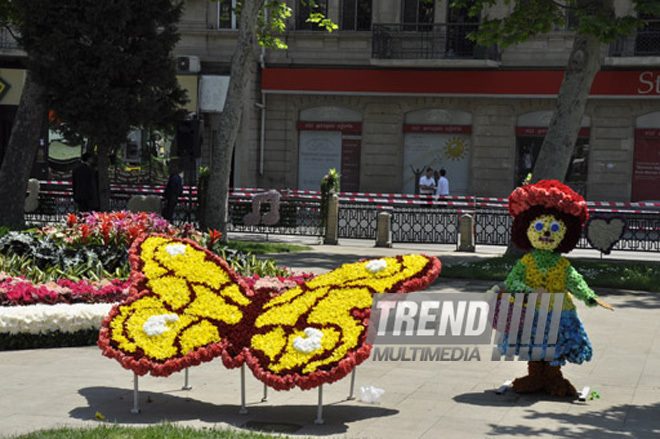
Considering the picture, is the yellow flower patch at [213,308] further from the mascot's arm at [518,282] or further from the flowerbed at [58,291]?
the flowerbed at [58,291]

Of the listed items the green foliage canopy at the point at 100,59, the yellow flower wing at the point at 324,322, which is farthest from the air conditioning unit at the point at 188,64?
the yellow flower wing at the point at 324,322

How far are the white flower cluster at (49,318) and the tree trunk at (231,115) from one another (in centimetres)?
1079

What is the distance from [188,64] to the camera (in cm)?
3488

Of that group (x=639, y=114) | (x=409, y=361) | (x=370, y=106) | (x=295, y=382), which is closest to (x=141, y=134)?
(x=370, y=106)

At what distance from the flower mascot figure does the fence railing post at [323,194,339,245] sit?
16.8 metres

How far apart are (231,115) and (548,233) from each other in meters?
13.8

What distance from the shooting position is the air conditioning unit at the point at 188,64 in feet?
114

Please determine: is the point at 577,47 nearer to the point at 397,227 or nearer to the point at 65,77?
the point at 397,227

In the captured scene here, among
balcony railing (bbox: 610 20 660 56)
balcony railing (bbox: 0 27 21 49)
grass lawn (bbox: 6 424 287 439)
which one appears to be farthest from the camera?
balcony railing (bbox: 0 27 21 49)

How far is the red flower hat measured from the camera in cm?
849

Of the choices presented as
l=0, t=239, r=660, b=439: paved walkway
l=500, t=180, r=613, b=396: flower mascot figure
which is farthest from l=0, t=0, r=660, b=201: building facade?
l=500, t=180, r=613, b=396: flower mascot figure

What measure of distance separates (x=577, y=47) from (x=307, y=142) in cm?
1596

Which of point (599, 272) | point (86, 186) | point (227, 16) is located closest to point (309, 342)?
point (599, 272)

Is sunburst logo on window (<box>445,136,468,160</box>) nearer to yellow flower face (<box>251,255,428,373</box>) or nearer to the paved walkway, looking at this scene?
the paved walkway
